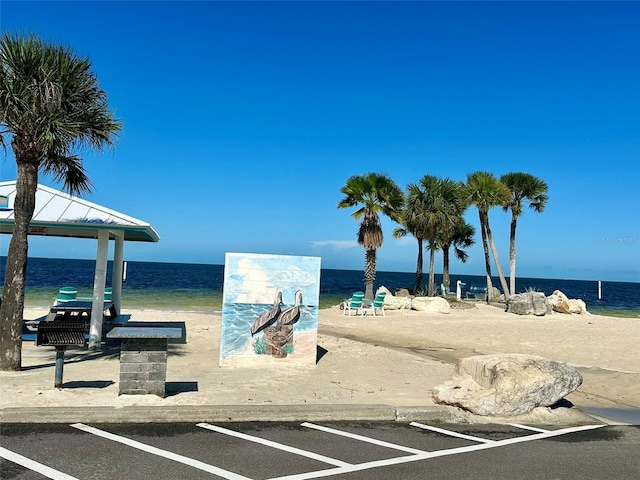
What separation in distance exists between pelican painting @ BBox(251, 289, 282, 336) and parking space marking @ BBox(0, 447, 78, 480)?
18.8 feet

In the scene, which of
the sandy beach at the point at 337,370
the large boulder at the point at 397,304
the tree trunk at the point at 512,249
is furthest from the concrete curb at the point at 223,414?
the tree trunk at the point at 512,249

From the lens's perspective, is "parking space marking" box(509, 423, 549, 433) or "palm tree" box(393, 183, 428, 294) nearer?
"parking space marking" box(509, 423, 549, 433)

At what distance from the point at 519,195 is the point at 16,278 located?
3319cm

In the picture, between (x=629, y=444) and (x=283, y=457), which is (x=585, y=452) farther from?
(x=283, y=457)

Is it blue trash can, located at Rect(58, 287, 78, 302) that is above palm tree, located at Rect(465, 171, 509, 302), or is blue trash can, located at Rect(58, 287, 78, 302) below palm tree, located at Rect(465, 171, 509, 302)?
below

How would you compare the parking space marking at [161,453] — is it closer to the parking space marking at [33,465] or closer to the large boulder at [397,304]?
the parking space marking at [33,465]

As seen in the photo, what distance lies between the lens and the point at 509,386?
23.5 feet

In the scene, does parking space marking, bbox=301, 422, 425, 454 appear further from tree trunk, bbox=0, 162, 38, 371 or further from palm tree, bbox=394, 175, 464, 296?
palm tree, bbox=394, 175, 464, 296

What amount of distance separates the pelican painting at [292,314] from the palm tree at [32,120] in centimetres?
461

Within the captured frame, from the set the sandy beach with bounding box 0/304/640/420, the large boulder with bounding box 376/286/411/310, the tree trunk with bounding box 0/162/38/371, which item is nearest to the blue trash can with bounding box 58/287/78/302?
the sandy beach with bounding box 0/304/640/420

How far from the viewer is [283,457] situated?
5121 millimetres

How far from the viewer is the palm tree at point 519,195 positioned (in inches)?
1390

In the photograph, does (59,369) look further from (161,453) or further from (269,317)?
(269,317)

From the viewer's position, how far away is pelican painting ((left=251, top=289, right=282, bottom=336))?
1042 cm
